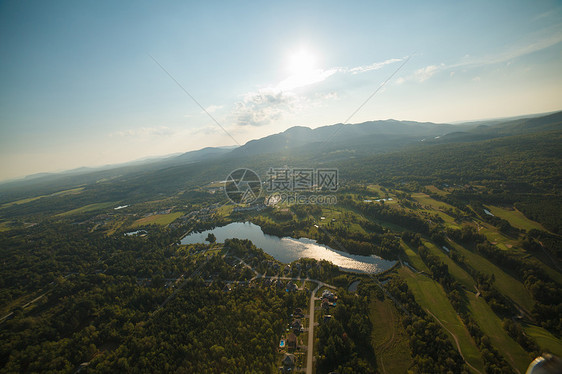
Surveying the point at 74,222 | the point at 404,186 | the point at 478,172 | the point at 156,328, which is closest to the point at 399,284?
the point at 156,328

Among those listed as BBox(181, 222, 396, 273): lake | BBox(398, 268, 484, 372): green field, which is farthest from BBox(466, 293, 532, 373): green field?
BBox(181, 222, 396, 273): lake

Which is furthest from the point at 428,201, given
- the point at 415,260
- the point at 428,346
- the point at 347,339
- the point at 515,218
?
the point at 347,339

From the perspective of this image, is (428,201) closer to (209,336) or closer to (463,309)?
(463,309)

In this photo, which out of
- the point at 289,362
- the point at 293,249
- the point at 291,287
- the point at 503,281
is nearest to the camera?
the point at 289,362

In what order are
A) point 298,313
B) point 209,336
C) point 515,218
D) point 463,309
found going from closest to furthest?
point 209,336 < point 463,309 < point 298,313 < point 515,218

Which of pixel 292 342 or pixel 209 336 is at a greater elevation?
pixel 209 336

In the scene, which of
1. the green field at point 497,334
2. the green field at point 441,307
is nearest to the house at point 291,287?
the green field at point 441,307
